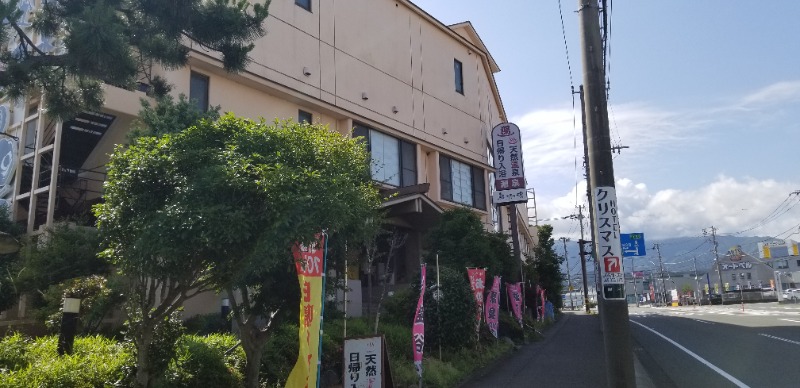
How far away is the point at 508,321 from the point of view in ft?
69.5

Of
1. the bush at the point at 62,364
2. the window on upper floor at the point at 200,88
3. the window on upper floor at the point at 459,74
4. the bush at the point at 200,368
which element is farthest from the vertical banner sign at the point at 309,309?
the window on upper floor at the point at 459,74

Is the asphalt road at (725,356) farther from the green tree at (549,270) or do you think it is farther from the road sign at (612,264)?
the green tree at (549,270)

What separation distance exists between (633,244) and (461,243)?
7.12 metres

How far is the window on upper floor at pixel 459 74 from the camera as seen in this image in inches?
1164

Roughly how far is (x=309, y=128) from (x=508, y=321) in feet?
48.5

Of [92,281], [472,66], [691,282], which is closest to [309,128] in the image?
[92,281]

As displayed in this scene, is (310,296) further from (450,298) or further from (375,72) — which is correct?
(375,72)

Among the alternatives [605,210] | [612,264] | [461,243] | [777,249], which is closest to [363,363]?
[612,264]

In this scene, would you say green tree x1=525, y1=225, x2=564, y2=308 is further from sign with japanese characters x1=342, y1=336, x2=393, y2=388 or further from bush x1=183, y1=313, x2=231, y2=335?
sign with japanese characters x1=342, y1=336, x2=393, y2=388

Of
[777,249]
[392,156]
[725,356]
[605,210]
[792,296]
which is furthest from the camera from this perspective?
[777,249]

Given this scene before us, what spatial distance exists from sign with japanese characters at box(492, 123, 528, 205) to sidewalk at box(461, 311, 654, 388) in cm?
826

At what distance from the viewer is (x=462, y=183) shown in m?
28.6

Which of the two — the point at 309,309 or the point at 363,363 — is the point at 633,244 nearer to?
the point at 363,363

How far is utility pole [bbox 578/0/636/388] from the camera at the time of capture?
728 centimetres
